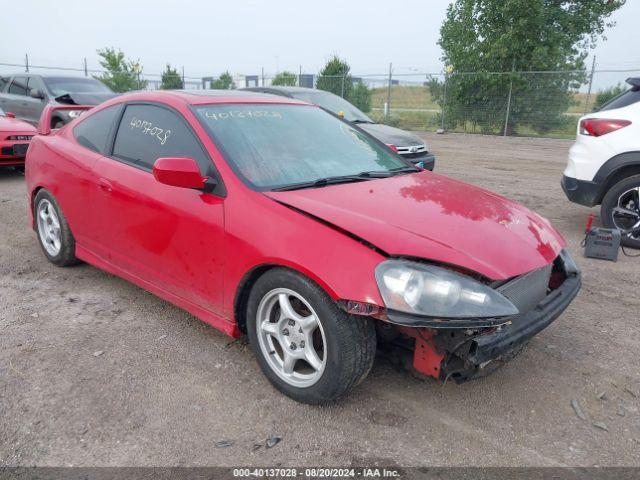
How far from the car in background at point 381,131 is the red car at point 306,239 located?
384cm

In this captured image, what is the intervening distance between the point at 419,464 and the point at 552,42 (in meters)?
20.6

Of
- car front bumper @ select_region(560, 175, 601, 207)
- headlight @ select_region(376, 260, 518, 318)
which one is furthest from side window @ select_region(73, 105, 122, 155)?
car front bumper @ select_region(560, 175, 601, 207)

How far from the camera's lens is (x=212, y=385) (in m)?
2.82

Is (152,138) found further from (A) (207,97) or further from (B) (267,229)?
(B) (267,229)

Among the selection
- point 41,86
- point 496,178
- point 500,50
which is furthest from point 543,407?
point 500,50

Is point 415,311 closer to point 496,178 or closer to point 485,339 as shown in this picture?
point 485,339

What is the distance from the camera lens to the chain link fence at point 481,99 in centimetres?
1809

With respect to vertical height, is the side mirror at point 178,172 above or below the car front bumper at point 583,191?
above

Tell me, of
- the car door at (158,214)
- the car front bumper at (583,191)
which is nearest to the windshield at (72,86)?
the car door at (158,214)

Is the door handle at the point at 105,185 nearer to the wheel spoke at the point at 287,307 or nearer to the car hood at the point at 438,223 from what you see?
the car hood at the point at 438,223

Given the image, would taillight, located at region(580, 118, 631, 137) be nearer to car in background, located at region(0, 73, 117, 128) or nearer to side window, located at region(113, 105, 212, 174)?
side window, located at region(113, 105, 212, 174)

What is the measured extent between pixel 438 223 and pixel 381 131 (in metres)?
6.21

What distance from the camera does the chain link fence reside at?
1809 centimetres

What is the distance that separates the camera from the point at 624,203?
5340 millimetres
